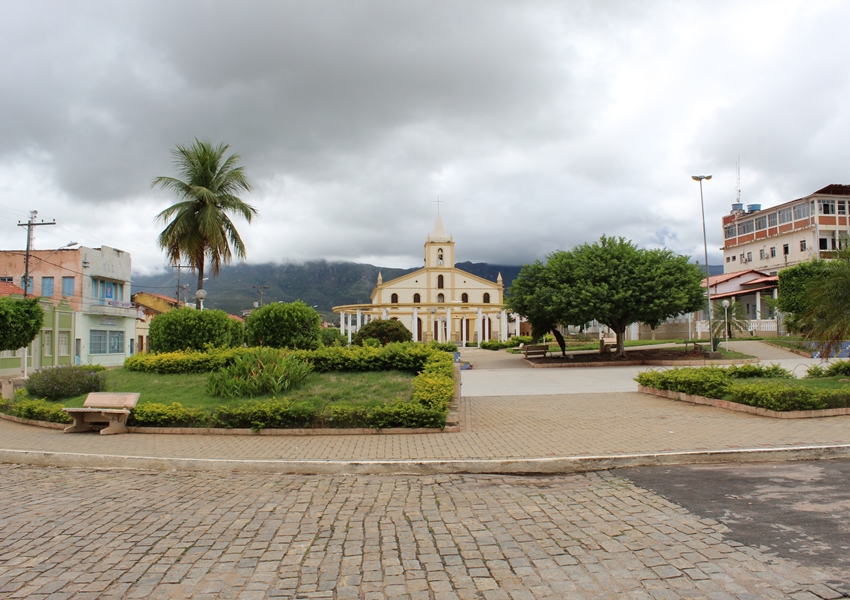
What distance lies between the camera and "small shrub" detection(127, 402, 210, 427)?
9.21m

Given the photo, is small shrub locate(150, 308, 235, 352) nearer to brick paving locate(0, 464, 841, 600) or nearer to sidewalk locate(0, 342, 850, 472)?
sidewalk locate(0, 342, 850, 472)

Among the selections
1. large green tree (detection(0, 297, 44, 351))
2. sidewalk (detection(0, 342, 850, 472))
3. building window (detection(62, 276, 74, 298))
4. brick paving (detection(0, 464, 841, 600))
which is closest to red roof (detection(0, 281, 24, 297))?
building window (detection(62, 276, 74, 298))

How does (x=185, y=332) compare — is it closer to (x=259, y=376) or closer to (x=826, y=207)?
(x=259, y=376)

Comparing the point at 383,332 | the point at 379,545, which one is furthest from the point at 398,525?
the point at 383,332

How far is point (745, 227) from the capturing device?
61.7m

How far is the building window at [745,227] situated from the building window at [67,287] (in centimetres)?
6058

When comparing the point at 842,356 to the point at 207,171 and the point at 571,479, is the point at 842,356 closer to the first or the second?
the point at 571,479

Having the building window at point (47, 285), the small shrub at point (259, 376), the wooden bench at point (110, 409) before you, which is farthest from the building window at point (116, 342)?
the wooden bench at point (110, 409)

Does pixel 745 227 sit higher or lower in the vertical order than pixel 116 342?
higher

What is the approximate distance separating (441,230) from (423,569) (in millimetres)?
72565

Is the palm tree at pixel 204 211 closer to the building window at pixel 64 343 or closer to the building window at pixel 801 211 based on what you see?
the building window at pixel 64 343

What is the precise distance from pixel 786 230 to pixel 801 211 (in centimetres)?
237

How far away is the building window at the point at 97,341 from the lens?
38.4 meters

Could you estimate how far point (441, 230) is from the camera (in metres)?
75.4
